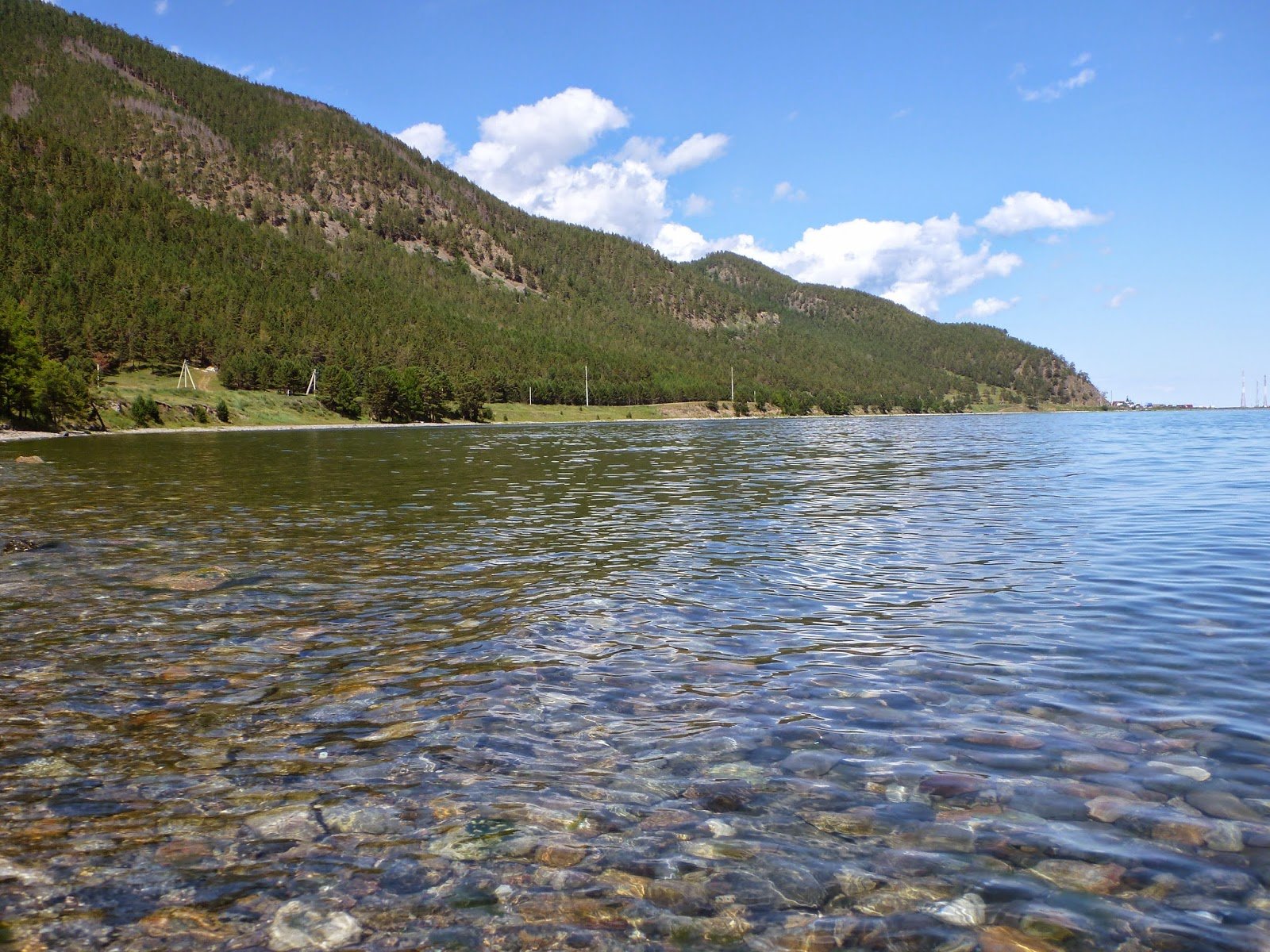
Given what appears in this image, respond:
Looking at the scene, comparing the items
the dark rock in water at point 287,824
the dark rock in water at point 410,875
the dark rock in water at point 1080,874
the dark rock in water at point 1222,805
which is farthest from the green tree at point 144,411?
the dark rock in water at point 1222,805

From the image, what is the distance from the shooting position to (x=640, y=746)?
8016mm

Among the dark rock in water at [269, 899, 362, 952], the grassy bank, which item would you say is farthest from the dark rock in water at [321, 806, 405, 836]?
the grassy bank

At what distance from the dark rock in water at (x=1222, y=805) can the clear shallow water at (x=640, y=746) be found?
1.7 inches

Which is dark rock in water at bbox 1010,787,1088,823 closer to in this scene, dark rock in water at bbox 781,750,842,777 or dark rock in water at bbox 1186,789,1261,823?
dark rock in water at bbox 1186,789,1261,823

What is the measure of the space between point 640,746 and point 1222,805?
4905 mm

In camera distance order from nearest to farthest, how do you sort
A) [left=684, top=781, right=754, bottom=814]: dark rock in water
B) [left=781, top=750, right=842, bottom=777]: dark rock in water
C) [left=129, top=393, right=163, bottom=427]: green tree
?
[left=684, top=781, right=754, bottom=814]: dark rock in water < [left=781, top=750, right=842, bottom=777]: dark rock in water < [left=129, top=393, right=163, bottom=427]: green tree

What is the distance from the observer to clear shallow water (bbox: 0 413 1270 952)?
→ 5215 mm

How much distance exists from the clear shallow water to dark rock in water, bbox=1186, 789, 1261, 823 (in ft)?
0.14

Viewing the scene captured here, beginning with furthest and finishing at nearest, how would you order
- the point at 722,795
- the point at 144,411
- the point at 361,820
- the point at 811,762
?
1. the point at 144,411
2. the point at 811,762
3. the point at 722,795
4. the point at 361,820

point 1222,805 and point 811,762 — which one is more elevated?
point 1222,805

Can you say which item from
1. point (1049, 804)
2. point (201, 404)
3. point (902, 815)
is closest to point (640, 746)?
point (902, 815)

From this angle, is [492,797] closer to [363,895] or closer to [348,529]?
[363,895]

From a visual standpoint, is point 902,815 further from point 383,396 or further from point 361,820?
point 383,396

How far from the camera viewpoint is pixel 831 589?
598 inches
